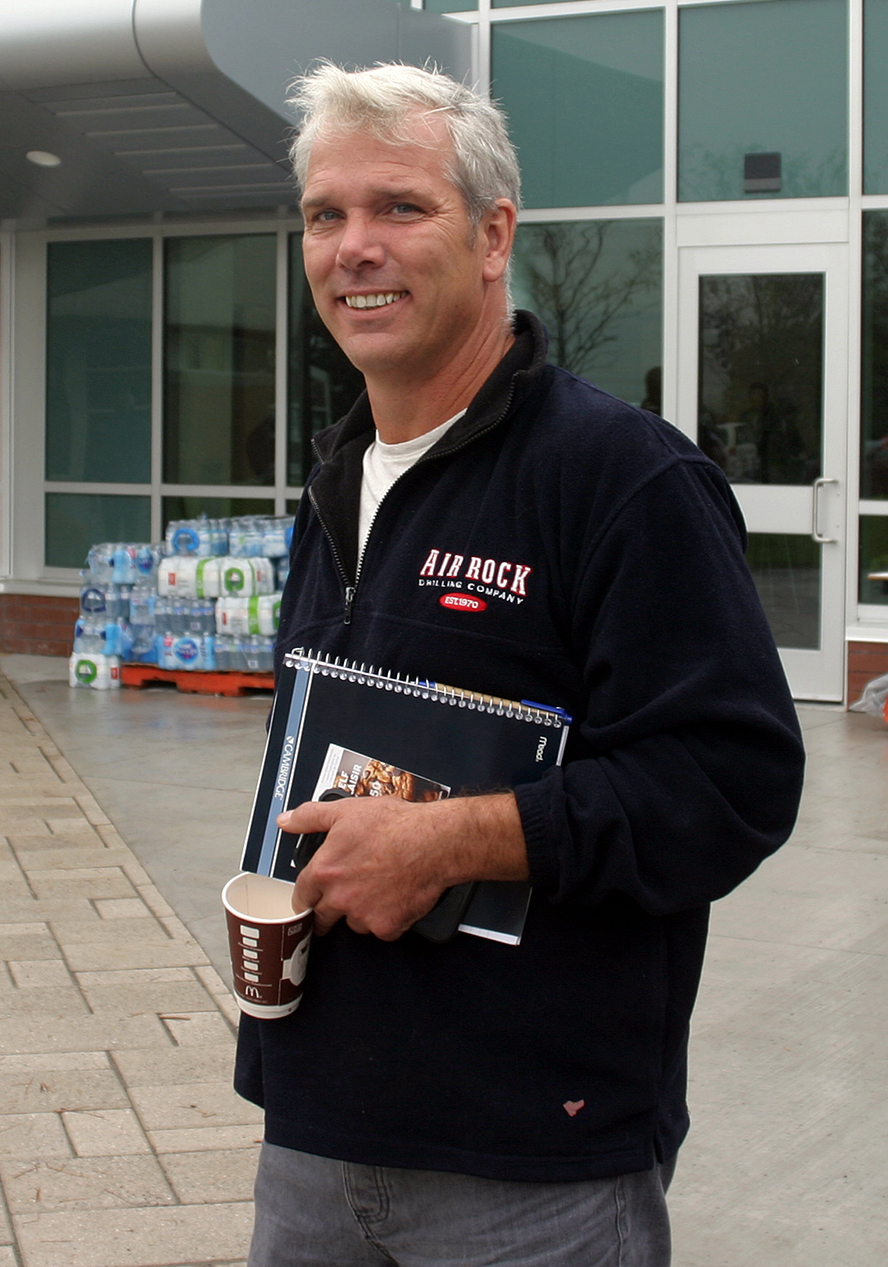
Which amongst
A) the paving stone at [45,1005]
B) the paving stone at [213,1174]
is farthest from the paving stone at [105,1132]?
the paving stone at [45,1005]

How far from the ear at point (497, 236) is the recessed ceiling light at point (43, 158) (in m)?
8.87

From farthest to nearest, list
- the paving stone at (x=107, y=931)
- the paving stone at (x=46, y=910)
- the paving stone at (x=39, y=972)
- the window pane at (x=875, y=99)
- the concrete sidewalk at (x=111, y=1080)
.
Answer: the window pane at (x=875, y=99) → the paving stone at (x=46, y=910) → the paving stone at (x=107, y=931) → the paving stone at (x=39, y=972) → the concrete sidewalk at (x=111, y=1080)

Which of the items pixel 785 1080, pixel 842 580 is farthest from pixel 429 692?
pixel 842 580

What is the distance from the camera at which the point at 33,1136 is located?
11.2ft

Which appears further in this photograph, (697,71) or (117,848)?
(697,71)

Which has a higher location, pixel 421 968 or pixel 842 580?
pixel 842 580

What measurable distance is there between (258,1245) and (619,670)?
89cm

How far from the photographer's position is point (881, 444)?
31.1ft

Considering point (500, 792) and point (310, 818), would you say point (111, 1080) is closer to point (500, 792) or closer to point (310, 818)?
point (310, 818)

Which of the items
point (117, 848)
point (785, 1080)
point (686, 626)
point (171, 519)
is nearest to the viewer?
point (686, 626)

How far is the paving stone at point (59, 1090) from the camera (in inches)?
141

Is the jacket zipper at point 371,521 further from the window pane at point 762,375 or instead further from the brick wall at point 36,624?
the brick wall at point 36,624

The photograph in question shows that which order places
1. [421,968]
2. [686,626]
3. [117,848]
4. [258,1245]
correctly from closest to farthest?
1. [686,626]
2. [421,968]
3. [258,1245]
4. [117,848]

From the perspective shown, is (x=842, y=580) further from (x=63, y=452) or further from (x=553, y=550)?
(x=553, y=550)
